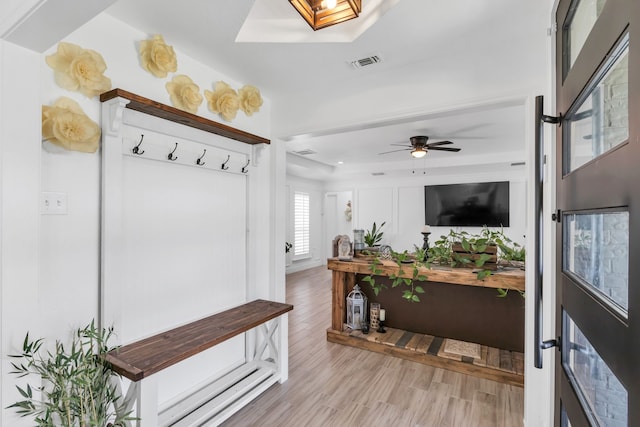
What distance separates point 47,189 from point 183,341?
1054mm

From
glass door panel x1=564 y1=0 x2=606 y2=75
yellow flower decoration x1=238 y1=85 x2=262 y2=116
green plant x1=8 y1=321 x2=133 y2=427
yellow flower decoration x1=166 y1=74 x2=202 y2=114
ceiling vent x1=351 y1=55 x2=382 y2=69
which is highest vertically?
ceiling vent x1=351 y1=55 x2=382 y2=69

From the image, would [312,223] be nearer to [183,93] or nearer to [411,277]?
[411,277]

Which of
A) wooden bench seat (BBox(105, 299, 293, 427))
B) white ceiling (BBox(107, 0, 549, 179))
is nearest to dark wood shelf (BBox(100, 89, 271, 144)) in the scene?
white ceiling (BBox(107, 0, 549, 179))

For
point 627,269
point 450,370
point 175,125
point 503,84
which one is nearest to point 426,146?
point 503,84

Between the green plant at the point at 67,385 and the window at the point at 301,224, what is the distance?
6057 millimetres

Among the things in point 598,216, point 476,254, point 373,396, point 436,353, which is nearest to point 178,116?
point 598,216

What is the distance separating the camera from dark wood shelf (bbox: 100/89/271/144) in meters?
1.73

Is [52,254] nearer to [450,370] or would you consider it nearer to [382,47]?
[382,47]

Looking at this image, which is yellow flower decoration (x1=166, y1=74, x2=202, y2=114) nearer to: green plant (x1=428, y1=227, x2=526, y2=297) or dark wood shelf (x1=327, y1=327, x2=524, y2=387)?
green plant (x1=428, y1=227, x2=526, y2=297)

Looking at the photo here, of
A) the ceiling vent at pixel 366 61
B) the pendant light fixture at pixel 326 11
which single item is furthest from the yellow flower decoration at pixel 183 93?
the ceiling vent at pixel 366 61

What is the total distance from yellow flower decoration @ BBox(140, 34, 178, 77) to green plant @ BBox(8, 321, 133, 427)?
1.50 m

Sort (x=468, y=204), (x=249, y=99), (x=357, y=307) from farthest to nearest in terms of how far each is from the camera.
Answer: (x=468, y=204)
(x=357, y=307)
(x=249, y=99)

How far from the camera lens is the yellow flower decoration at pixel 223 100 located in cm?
238

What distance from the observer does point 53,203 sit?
1.57 m
